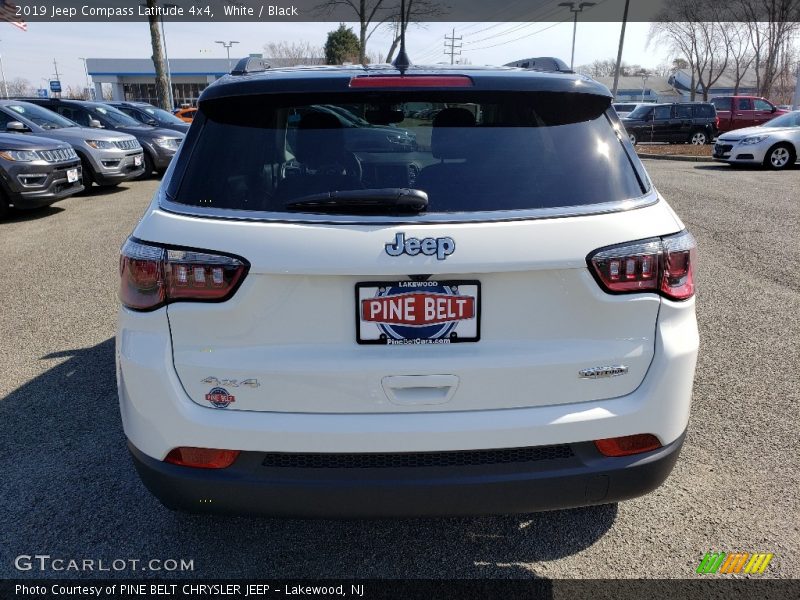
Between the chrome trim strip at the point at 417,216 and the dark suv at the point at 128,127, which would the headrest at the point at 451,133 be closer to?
the chrome trim strip at the point at 417,216

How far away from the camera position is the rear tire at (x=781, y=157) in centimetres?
1542

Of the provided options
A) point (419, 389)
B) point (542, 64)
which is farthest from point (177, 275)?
point (542, 64)

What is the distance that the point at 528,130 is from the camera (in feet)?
7.02

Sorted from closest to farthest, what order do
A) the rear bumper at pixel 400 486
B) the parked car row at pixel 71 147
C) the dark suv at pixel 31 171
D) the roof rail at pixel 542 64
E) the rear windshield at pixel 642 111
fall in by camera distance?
1. the rear bumper at pixel 400 486
2. the roof rail at pixel 542 64
3. the dark suv at pixel 31 171
4. the parked car row at pixel 71 147
5. the rear windshield at pixel 642 111

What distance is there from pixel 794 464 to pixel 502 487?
1957mm

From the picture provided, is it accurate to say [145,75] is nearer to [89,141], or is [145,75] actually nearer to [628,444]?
[89,141]

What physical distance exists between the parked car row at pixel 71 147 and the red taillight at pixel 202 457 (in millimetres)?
8854

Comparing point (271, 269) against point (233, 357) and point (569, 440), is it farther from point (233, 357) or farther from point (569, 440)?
point (569, 440)

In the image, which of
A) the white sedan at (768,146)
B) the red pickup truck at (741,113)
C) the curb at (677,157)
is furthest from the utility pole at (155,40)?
the red pickup truck at (741,113)

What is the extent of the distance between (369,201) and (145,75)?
80.3 meters

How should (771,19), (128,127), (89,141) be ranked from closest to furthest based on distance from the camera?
(89,141) → (128,127) → (771,19)

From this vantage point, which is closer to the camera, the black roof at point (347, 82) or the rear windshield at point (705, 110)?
the black roof at point (347, 82)

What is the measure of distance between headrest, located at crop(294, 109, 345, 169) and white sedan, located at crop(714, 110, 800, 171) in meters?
16.4

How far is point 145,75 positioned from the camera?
7200 cm
